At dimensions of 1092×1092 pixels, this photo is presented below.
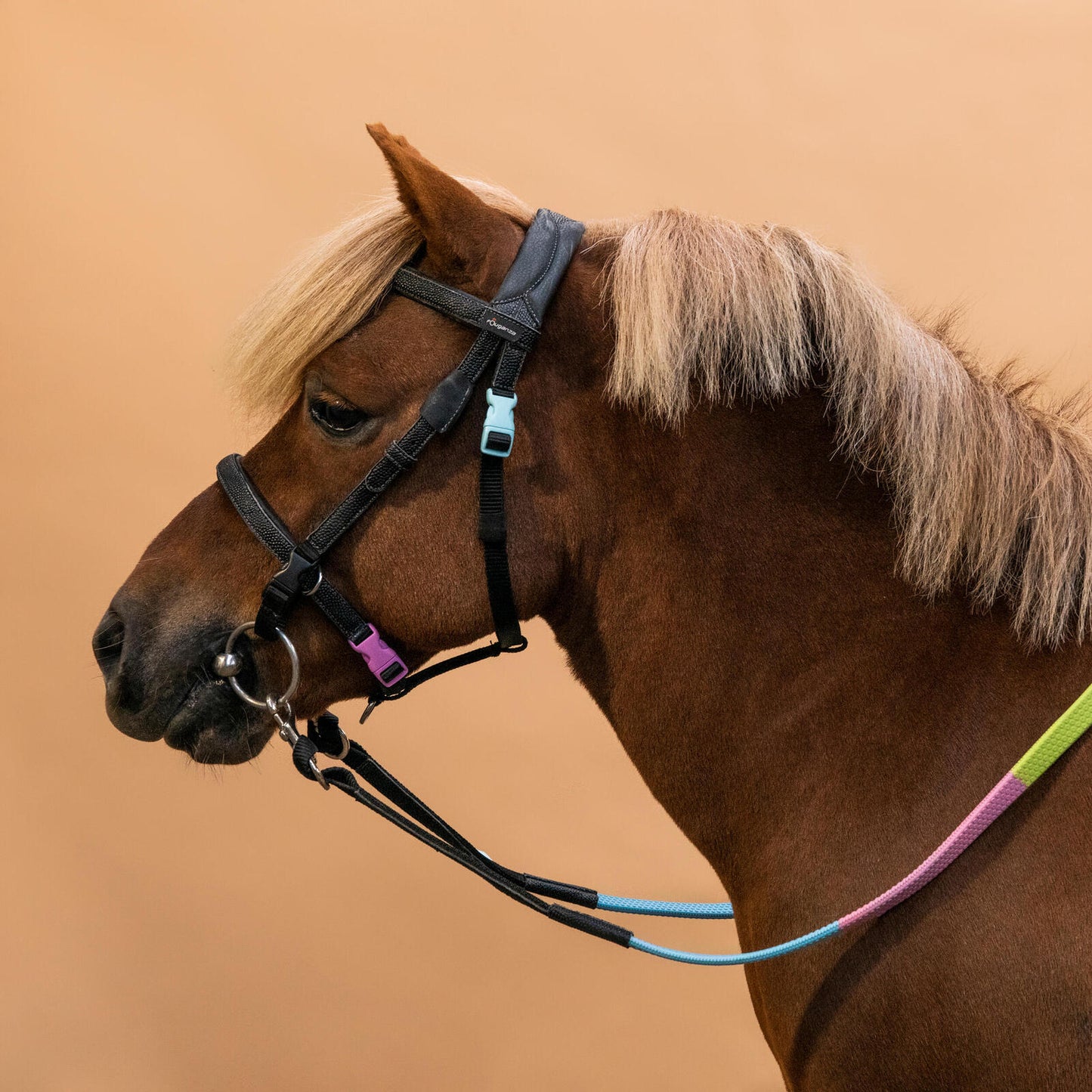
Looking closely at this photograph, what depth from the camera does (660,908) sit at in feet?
3.38

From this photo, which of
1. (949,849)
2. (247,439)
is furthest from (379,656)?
(247,439)

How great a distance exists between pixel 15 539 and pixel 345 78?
121 cm

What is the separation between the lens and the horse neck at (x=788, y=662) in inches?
29.6

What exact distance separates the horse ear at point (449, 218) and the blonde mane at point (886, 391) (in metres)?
0.12

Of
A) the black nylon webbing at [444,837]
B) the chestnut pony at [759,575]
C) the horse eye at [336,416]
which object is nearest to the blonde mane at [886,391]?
the chestnut pony at [759,575]

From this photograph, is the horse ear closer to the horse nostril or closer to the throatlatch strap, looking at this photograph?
the throatlatch strap

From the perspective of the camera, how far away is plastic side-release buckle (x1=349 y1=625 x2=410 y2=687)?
2.90 ft

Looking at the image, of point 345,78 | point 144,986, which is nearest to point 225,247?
point 345,78

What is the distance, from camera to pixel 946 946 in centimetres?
70

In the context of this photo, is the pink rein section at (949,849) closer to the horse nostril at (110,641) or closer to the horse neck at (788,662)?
the horse neck at (788,662)

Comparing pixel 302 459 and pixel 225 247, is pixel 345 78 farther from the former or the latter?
pixel 302 459

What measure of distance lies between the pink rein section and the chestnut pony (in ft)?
0.06

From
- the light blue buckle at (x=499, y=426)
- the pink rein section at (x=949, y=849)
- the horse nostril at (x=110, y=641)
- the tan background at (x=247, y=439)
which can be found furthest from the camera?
the tan background at (x=247, y=439)

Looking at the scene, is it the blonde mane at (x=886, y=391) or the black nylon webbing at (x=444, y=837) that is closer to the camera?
the blonde mane at (x=886, y=391)
